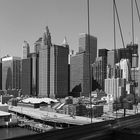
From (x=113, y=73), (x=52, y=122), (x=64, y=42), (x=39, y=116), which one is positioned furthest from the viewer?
(x=64, y=42)

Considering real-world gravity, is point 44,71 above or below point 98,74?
above

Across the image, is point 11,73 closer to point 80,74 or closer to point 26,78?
point 26,78

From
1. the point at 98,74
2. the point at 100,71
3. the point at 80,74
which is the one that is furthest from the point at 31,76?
the point at 100,71

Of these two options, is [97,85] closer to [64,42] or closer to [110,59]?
[110,59]

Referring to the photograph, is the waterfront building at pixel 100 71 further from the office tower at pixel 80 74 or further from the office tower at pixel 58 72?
the office tower at pixel 58 72

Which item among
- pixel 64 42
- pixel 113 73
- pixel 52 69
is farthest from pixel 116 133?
pixel 64 42

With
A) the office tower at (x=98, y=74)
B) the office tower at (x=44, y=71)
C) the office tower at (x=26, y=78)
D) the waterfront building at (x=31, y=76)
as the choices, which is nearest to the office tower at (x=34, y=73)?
the waterfront building at (x=31, y=76)
